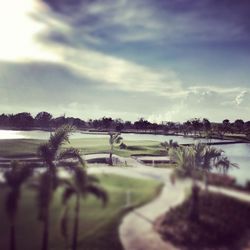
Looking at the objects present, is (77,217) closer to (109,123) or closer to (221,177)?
(221,177)

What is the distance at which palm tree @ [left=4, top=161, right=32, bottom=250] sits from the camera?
809 cm

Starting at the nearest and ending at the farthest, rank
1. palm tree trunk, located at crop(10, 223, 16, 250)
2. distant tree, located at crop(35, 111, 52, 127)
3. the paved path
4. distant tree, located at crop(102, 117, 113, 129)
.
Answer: the paved path < palm tree trunk, located at crop(10, 223, 16, 250) < distant tree, located at crop(35, 111, 52, 127) < distant tree, located at crop(102, 117, 113, 129)

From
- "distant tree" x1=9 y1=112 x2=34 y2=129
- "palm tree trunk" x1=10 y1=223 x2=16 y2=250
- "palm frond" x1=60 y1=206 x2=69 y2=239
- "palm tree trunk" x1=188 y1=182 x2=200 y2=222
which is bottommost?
"palm tree trunk" x1=10 y1=223 x2=16 y2=250

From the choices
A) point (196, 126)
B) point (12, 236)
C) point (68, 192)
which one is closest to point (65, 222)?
point (68, 192)

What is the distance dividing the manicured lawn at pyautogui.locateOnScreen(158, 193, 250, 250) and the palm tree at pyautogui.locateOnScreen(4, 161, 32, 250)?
3174 mm

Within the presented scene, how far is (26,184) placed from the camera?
323 inches

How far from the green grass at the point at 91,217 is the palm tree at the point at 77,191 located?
0.11 m

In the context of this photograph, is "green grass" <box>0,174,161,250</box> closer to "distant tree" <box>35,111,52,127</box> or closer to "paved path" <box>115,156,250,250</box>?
"paved path" <box>115,156,250,250</box>

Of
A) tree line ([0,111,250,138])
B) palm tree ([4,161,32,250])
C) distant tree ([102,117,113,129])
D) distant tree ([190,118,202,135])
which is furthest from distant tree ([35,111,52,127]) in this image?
palm tree ([4,161,32,250])

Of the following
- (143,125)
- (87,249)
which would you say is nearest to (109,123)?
(143,125)

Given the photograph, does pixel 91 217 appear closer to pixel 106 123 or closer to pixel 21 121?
pixel 21 121

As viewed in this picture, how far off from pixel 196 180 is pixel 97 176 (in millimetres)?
2209

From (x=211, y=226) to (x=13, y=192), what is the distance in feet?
14.4

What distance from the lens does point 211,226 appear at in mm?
7930
